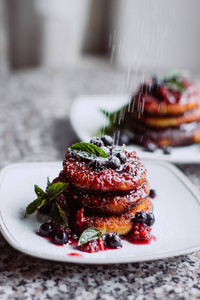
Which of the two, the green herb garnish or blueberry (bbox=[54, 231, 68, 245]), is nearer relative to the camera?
blueberry (bbox=[54, 231, 68, 245])

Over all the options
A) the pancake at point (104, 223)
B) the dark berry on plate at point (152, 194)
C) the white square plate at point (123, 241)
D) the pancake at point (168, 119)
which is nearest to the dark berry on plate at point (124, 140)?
the pancake at point (168, 119)

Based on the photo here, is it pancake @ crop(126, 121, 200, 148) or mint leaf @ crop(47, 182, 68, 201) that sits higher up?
mint leaf @ crop(47, 182, 68, 201)

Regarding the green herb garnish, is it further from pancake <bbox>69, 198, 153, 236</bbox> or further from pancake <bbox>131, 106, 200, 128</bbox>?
pancake <bbox>131, 106, 200, 128</bbox>

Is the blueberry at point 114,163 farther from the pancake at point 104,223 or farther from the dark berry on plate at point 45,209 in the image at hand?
the dark berry on plate at point 45,209

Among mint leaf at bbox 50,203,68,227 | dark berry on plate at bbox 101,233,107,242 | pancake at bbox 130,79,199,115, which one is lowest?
dark berry on plate at bbox 101,233,107,242

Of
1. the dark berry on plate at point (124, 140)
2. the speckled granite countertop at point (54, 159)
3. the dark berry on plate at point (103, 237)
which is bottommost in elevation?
the speckled granite countertop at point (54, 159)

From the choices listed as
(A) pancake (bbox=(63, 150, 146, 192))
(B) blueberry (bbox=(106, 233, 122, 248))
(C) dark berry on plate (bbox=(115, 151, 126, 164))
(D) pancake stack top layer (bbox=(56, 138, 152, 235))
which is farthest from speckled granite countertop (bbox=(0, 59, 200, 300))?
(C) dark berry on plate (bbox=(115, 151, 126, 164))

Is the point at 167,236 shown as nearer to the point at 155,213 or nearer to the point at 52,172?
the point at 155,213
